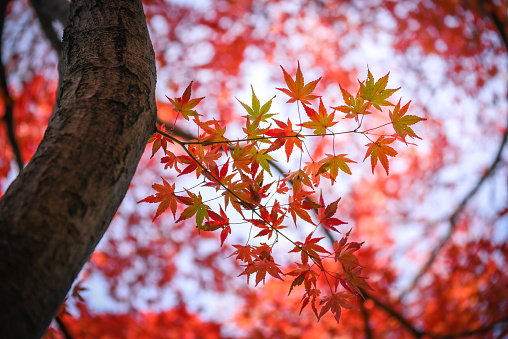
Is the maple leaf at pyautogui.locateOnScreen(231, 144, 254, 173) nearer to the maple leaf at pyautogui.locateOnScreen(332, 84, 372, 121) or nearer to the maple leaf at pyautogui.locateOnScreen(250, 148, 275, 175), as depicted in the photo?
the maple leaf at pyautogui.locateOnScreen(250, 148, 275, 175)

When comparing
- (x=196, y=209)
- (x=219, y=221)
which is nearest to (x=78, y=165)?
(x=196, y=209)

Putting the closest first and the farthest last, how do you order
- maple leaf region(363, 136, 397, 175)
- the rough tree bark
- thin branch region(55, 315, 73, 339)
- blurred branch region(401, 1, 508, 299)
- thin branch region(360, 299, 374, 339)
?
the rough tree bark → maple leaf region(363, 136, 397, 175) → thin branch region(55, 315, 73, 339) → thin branch region(360, 299, 374, 339) → blurred branch region(401, 1, 508, 299)

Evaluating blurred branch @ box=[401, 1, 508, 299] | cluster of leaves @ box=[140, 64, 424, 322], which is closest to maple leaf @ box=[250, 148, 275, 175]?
cluster of leaves @ box=[140, 64, 424, 322]

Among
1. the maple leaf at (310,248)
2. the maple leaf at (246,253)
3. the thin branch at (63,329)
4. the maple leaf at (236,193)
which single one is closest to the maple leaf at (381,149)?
the maple leaf at (310,248)

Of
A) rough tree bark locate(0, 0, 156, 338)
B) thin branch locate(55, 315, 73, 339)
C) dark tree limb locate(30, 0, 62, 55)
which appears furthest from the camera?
dark tree limb locate(30, 0, 62, 55)

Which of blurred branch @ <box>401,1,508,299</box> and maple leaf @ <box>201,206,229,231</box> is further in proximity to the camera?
blurred branch @ <box>401,1,508,299</box>

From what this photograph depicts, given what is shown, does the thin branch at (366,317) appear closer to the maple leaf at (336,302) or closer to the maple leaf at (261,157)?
the maple leaf at (336,302)

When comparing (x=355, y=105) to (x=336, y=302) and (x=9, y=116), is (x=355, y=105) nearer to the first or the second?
(x=336, y=302)

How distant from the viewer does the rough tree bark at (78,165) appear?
69 cm

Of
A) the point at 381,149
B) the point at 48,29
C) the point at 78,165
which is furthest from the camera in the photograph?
the point at 48,29

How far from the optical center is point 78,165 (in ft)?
2.71

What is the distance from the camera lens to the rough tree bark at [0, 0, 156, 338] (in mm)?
691

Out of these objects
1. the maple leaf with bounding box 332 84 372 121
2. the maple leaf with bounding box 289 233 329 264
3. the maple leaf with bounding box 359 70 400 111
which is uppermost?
the maple leaf with bounding box 359 70 400 111

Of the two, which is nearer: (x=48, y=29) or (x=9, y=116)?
(x=48, y=29)
